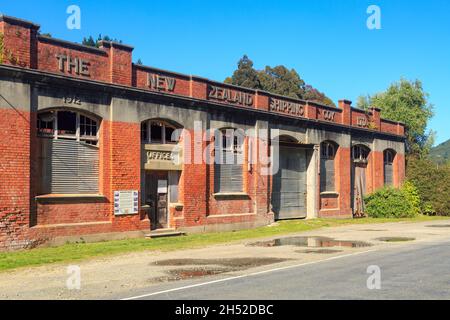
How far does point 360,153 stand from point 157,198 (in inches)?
714

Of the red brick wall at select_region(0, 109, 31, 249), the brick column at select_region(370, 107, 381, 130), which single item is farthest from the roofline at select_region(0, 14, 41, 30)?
the brick column at select_region(370, 107, 381, 130)

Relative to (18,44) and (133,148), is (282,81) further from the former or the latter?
(18,44)

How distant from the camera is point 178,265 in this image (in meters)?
13.4

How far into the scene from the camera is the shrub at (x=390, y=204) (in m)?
33.7

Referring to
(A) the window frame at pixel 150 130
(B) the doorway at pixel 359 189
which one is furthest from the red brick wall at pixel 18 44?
(B) the doorway at pixel 359 189

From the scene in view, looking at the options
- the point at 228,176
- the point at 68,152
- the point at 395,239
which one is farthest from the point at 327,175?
the point at 68,152

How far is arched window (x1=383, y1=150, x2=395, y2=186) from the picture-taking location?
37.7m

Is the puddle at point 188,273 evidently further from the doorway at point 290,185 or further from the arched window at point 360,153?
the arched window at point 360,153

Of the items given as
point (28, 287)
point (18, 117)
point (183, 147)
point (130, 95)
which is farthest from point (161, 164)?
point (28, 287)

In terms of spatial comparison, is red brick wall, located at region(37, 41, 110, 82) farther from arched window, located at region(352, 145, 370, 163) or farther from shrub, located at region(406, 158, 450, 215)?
shrub, located at region(406, 158, 450, 215)

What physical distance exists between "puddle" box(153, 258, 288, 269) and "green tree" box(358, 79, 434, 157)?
110 feet

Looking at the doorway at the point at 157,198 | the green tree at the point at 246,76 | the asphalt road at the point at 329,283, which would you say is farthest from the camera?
the green tree at the point at 246,76

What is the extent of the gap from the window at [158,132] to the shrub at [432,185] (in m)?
22.7
